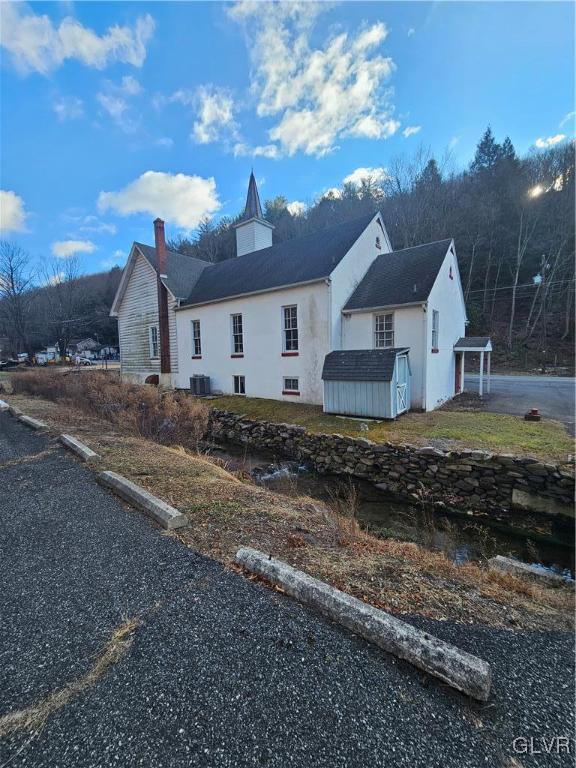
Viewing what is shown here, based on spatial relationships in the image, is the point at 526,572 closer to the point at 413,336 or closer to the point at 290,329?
the point at 413,336

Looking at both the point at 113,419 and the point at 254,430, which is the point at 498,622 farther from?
the point at 113,419

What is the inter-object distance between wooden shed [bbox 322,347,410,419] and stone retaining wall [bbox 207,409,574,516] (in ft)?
6.22

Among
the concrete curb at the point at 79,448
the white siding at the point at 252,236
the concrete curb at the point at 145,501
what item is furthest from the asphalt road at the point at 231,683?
the white siding at the point at 252,236

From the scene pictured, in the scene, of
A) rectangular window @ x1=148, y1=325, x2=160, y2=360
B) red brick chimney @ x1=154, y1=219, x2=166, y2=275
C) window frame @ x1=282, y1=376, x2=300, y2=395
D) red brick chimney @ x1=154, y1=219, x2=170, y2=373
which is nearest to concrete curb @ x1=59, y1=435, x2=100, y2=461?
window frame @ x1=282, y1=376, x2=300, y2=395

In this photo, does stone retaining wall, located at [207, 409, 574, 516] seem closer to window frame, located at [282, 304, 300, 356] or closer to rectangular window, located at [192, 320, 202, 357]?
window frame, located at [282, 304, 300, 356]

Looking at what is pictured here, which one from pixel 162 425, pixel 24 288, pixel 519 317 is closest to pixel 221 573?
pixel 162 425

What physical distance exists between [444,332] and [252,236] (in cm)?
1412

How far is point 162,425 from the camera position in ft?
33.8

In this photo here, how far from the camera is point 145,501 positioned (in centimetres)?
409

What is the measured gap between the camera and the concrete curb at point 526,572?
12.2 ft

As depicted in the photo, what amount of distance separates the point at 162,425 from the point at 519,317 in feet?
114

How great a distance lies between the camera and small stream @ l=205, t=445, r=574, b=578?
18.7 feet

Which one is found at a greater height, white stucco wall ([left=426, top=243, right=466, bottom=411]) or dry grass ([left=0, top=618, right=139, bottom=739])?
white stucco wall ([left=426, top=243, right=466, bottom=411])

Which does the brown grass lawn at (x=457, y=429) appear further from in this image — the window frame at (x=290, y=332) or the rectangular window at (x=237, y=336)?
the rectangular window at (x=237, y=336)
